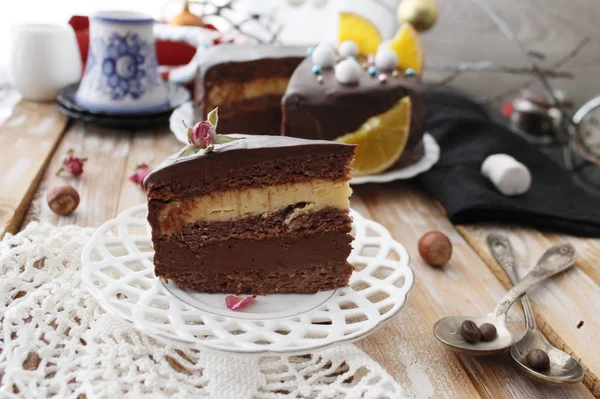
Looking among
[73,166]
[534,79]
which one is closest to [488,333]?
[73,166]

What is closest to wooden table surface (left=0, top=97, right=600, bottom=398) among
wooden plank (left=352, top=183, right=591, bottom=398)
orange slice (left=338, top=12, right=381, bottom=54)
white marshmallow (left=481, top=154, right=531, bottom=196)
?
wooden plank (left=352, top=183, right=591, bottom=398)

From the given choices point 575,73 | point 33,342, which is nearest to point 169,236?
point 33,342

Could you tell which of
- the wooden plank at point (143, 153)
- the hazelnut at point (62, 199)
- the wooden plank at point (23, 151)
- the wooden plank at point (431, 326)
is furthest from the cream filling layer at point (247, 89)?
the hazelnut at point (62, 199)

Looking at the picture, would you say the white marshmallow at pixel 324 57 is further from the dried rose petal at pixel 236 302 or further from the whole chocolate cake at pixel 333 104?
the dried rose petal at pixel 236 302

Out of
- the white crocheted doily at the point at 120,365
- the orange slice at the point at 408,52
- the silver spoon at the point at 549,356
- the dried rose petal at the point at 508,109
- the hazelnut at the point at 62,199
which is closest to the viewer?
the white crocheted doily at the point at 120,365

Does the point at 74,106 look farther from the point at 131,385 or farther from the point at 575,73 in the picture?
the point at 575,73

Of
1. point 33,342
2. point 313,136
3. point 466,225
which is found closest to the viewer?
point 33,342

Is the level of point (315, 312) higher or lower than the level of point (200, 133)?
lower
